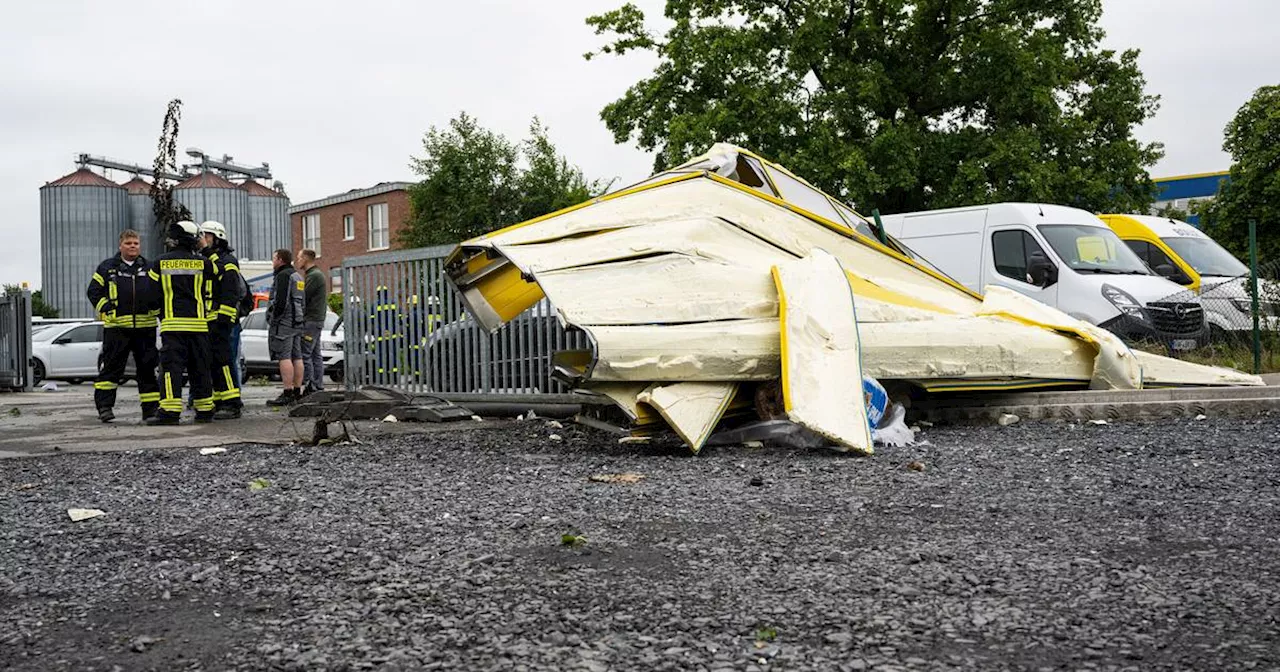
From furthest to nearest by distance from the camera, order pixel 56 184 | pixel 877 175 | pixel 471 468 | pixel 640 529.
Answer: pixel 56 184 < pixel 877 175 < pixel 471 468 < pixel 640 529

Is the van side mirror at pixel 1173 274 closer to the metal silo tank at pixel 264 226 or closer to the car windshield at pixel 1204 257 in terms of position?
the car windshield at pixel 1204 257

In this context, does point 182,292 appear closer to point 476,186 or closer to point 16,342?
point 16,342

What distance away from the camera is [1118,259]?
14.6 metres

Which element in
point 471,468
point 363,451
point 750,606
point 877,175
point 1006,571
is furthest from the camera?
point 877,175

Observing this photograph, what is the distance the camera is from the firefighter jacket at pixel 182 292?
32.4 ft

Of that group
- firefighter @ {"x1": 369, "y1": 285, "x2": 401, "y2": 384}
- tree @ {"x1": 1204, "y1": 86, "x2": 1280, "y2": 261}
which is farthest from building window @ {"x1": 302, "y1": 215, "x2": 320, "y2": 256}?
firefighter @ {"x1": 369, "y1": 285, "x2": 401, "y2": 384}

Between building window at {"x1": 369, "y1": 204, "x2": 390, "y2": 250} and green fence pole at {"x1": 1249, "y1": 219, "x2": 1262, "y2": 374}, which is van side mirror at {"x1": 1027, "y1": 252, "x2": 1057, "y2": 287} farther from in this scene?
building window at {"x1": 369, "y1": 204, "x2": 390, "y2": 250}

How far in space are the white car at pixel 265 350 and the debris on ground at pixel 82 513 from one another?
49.4ft

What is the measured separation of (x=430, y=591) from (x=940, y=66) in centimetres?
2473

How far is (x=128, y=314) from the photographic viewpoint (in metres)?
10.2

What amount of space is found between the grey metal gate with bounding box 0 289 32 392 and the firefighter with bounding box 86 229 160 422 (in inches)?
368

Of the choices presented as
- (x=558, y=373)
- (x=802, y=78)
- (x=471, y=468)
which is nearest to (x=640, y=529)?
(x=471, y=468)

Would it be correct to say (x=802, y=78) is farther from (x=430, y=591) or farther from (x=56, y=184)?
(x=56, y=184)

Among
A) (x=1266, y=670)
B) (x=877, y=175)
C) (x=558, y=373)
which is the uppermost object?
(x=877, y=175)
